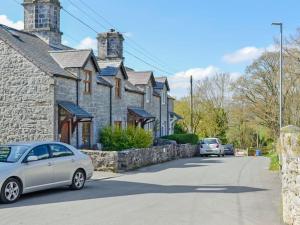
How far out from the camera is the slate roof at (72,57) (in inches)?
1000

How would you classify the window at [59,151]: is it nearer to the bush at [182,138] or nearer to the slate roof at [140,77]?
the slate roof at [140,77]

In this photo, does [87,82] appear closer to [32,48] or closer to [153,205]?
[32,48]

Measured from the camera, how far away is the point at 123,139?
27578 millimetres

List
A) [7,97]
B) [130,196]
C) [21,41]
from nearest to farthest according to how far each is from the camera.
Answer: [130,196] < [7,97] < [21,41]

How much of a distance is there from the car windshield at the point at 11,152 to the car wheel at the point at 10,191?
2.24ft

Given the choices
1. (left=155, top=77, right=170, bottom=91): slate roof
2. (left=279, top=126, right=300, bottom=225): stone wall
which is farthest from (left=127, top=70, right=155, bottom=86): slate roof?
(left=279, top=126, right=300, bottom=225): stone wall

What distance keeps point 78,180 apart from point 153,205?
12.7 ft

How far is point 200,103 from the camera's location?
2594 inches

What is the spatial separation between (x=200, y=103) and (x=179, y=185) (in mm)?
50596

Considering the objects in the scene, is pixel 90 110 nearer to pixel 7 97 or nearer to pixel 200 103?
pixel 7 97

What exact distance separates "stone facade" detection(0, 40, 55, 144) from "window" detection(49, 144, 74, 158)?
8.84 metres

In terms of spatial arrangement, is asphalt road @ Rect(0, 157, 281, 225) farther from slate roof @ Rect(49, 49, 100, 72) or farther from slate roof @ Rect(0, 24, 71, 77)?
slate roof @ Rect(49, 49, 100, 72)

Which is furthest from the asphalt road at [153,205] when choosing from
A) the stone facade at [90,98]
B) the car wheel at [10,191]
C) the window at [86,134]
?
the window at [86,134]

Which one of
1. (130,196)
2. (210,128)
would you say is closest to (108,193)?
(130,196)
